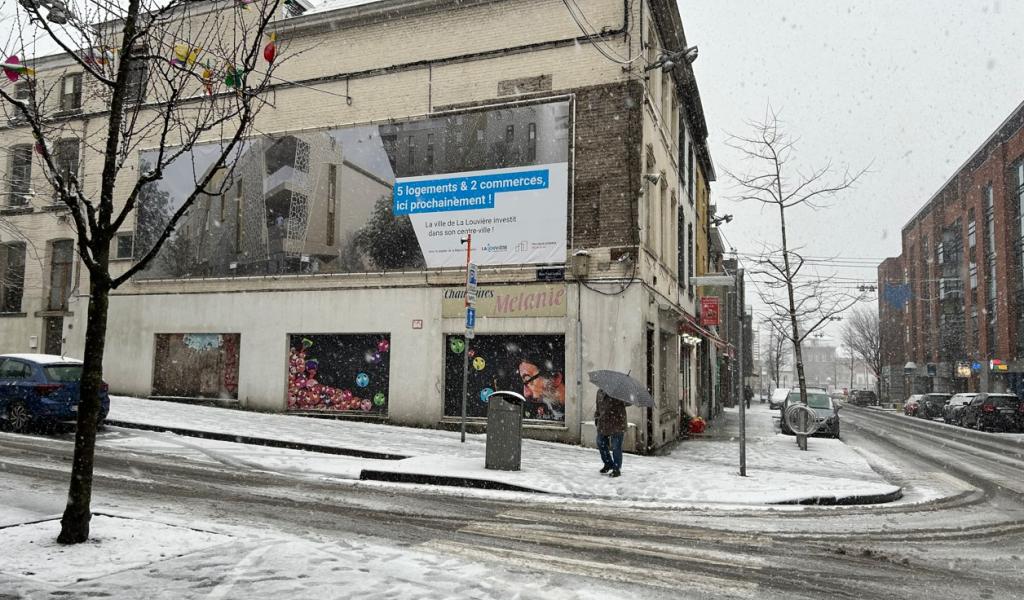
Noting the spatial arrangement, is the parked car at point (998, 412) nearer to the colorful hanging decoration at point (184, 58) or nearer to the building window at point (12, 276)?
the colorful hanging decoration at point (184, 58)

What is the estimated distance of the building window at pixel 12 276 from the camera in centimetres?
2162

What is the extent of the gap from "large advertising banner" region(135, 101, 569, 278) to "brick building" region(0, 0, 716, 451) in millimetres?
51

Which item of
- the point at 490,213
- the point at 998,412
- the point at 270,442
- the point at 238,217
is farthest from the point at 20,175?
the point at 998,412

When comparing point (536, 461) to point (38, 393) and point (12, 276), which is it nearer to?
point (38, 393)

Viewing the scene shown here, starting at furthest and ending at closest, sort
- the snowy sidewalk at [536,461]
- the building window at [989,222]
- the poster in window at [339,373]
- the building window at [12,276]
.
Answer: the building window at [989,222], the building window at [12,276], the poster in window at [339,373], the snowy sidewalk at [536,461]

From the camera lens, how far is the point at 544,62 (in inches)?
611

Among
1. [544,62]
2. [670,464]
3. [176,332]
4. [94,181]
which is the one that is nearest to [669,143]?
[544,62]

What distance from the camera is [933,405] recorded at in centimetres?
3894

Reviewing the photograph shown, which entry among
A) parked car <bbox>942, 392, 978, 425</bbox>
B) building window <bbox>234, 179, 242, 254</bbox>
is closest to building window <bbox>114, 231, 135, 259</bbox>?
building window <bbox>234, 179, 242, 254</bbox>

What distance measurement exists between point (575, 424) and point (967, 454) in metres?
11.2

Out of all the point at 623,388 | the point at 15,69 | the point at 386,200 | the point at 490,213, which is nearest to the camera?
the point at 15,69

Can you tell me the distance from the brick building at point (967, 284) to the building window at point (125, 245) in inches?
1440

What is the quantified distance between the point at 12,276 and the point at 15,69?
20107mm

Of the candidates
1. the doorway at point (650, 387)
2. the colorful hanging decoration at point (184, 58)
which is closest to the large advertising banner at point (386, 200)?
the doorway at point (650, 387)
